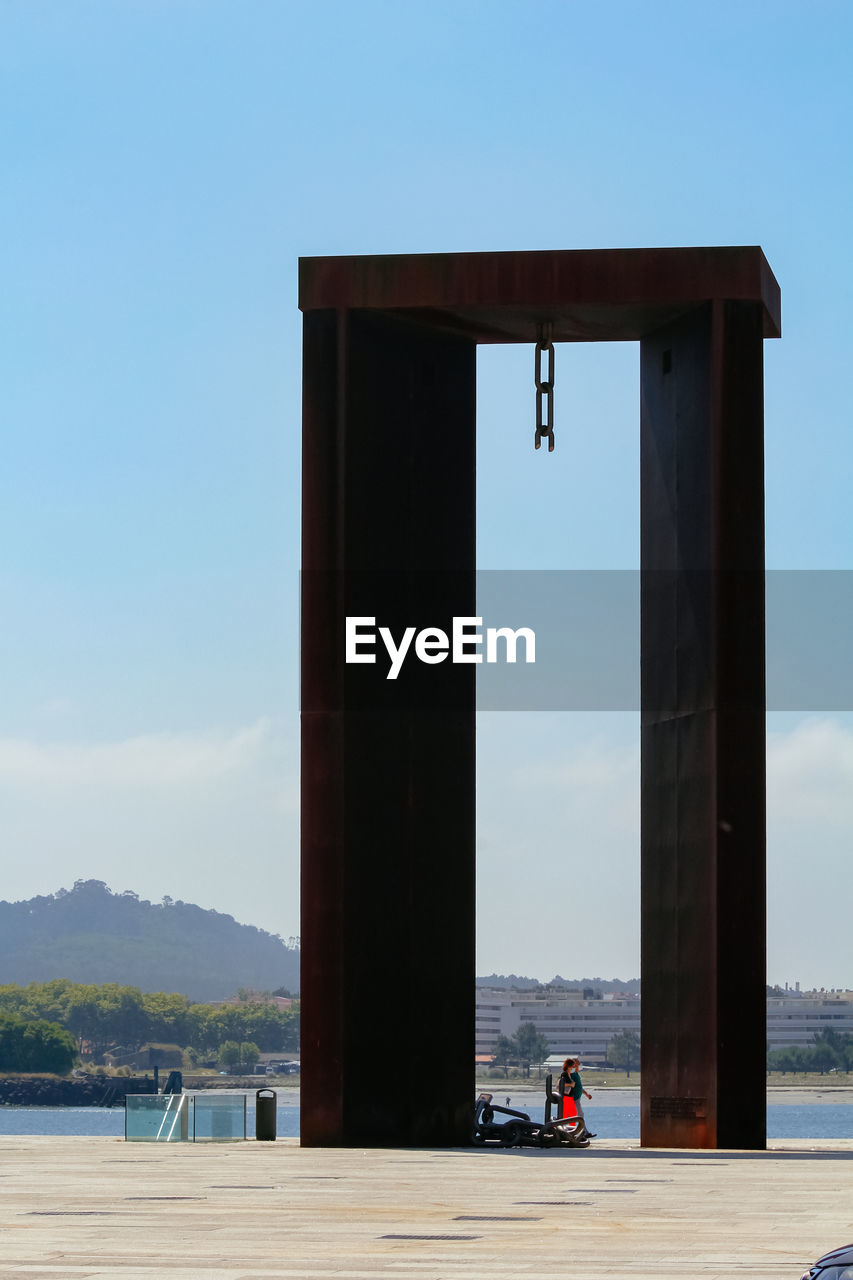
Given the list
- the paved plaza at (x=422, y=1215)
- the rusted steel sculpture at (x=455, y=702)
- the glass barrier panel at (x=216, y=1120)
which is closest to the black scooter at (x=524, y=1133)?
the rusted steel sculpture at (x=455, y=702)

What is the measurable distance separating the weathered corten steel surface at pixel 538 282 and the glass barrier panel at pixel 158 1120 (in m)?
13.3

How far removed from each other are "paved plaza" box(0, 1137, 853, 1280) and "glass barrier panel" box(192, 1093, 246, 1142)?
4.27 m

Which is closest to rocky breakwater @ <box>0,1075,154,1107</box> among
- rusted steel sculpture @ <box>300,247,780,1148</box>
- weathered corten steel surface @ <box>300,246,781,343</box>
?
rusted steel sculpture @ <box>300,247,780,1148</box>

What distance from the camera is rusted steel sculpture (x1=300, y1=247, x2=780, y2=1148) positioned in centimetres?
2848

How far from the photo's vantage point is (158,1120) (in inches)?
1251

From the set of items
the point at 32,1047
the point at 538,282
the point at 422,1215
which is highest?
the point at 538,282

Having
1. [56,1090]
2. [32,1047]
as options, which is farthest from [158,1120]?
[56,1090]

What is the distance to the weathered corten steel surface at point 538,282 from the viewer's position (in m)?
29.5

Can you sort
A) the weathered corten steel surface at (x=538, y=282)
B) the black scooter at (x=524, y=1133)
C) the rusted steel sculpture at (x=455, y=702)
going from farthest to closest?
the weathered corten steel surface at (x=538, y=282) < the black scooter at (x=524, y=1133) < the rusted steel sculpture at (x=455, y=702)

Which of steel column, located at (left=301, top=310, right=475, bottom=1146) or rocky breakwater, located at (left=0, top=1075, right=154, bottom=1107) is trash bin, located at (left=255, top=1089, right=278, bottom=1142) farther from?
rocky breakwater, located at (left=0, top=1075, right=154, bottom=1107)

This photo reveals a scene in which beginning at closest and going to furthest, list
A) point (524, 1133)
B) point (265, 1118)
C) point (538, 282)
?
point (524, 1133), point (538, 282), point (265, 1118)

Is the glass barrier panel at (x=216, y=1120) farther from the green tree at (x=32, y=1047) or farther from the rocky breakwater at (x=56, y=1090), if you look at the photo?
the green tree at (x=32, y=1047)

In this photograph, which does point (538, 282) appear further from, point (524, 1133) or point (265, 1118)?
point (265, 1118)

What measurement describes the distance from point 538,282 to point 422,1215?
16.6 meters
